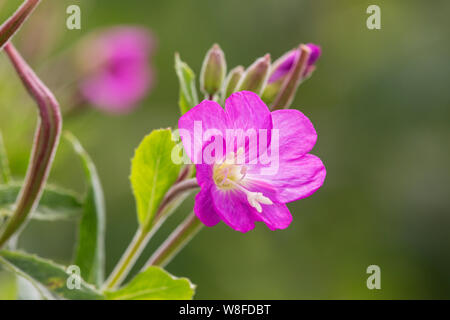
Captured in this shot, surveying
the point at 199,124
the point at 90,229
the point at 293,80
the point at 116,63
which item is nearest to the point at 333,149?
the point at 116,63

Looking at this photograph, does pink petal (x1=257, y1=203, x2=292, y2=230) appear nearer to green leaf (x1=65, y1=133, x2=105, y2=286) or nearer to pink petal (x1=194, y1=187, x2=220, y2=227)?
pink petal (x1=194, y1=187, x2=220, y2=227)

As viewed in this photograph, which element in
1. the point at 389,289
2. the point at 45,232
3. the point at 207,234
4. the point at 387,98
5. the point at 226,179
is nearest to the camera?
the point at 226,179

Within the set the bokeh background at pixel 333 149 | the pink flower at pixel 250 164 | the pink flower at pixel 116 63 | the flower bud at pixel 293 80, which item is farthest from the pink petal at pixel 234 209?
the bokeh background at pixel 333 149

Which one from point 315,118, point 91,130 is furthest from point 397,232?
point 91,130

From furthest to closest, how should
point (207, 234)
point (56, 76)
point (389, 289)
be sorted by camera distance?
point (389, 289) < point (207, 234) < point (56, 76)

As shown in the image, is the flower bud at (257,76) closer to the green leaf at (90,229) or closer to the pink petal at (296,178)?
the pink petal at (296,178)

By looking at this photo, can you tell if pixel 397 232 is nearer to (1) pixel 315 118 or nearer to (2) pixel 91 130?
(1) pixel 315 118
